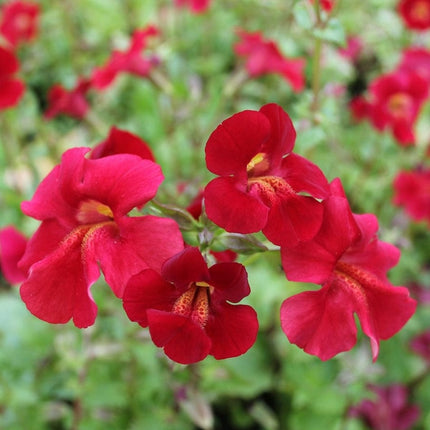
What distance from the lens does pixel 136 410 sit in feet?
4.43

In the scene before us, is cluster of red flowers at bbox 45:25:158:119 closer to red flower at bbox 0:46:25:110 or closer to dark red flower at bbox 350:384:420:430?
red flower at bbox 0:46:25:110

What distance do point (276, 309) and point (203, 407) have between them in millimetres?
518

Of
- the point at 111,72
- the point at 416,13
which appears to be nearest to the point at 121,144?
the point at 111,72

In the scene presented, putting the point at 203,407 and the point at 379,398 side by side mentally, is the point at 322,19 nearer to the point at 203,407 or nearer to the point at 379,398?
the point at 203,407

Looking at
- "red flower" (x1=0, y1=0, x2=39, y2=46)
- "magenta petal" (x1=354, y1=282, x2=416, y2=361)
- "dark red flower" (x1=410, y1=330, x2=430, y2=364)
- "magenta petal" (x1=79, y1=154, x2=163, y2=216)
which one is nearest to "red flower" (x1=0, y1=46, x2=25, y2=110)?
"red flower" (x1=0, y1=0, x2=39, y2=46)

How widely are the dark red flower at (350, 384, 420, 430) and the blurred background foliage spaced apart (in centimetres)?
4

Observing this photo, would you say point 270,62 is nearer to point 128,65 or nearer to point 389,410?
point 128,65

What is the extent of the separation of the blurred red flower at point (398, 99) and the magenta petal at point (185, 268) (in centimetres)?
110

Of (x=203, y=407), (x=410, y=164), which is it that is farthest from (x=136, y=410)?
(x=410, y=164)

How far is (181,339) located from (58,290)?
0.53 ft

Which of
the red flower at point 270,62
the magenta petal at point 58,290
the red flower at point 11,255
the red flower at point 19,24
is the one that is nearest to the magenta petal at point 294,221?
the magenta petal at point 58,290

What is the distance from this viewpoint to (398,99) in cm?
158

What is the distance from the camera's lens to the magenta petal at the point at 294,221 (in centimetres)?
60

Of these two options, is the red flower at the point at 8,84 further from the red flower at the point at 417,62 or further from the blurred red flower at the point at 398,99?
the red flower at the point at 417,62
